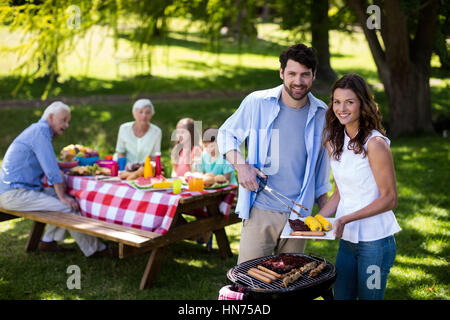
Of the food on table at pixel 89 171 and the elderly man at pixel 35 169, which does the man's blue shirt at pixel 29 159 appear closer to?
the elderly man at pixel 35 169

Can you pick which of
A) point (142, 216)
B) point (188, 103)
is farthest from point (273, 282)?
point (188, 103)

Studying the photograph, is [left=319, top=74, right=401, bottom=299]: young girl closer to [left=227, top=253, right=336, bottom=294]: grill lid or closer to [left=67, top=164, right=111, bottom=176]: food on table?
[left=227, top=253, right=336, bottom=294]: grill lid

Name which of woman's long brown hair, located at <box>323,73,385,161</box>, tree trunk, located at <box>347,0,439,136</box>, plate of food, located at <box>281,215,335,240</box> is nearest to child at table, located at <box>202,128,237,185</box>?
plate of food, located at <box>281,215,335,240</box>

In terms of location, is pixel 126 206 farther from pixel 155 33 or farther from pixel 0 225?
pixel 0 225

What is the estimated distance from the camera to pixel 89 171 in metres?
6.43

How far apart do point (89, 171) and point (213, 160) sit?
152 cm

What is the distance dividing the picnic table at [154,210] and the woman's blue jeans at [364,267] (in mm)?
2276

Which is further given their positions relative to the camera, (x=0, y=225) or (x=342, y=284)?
(x=0, y=225)

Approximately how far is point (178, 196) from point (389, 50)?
25.1ft

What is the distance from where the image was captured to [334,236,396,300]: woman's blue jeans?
127 inches

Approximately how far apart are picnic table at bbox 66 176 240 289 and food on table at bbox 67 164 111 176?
0.10 meters

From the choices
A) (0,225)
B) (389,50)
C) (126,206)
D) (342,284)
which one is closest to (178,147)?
(126,206)

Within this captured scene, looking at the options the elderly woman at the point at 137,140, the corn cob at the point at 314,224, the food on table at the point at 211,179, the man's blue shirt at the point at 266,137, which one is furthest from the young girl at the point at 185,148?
the corn cob at the point at 314,224

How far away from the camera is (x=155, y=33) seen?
630cm
